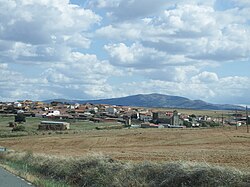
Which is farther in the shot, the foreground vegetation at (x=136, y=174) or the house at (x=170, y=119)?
the house at (x=170, y=119)

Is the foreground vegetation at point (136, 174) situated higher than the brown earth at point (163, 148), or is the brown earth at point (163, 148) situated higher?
the foreground vegetation at point (136, 174)

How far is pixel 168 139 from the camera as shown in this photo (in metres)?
70.4

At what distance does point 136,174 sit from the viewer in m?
16.9

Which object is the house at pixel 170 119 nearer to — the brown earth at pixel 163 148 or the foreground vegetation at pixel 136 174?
the brown earth at pixel 163 148

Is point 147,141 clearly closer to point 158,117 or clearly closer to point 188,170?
point 188,170

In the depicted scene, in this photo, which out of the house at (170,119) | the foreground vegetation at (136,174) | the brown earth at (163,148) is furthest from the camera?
the house at (170,119)

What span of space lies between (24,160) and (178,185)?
21027 millimetres

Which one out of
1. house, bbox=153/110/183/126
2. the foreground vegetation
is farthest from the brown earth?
house, bbox=153/110/183/126

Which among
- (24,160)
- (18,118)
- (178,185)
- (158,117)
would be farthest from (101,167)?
(158,117)

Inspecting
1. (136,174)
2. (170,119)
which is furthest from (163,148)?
(170,119)

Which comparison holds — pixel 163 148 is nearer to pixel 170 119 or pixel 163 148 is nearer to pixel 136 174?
pixel 136 174

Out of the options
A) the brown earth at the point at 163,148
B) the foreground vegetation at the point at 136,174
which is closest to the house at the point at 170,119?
the brown earth at the point at 163,148

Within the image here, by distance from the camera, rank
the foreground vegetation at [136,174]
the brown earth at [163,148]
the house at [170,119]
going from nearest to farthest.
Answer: the foreground vegetation at [136,174], the brown earth at [163,148], the house at [170,119]

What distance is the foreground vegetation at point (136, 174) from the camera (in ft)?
45.3
